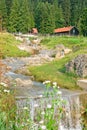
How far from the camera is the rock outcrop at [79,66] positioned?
22709 millimetres

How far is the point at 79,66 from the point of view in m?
23.0

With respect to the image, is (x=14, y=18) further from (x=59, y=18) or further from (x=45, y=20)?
(x=59, y=18)

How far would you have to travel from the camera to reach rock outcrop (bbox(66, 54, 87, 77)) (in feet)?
74.5

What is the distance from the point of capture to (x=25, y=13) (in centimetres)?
7156

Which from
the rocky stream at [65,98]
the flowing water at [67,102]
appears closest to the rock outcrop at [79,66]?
the rocky stream at [65,98]

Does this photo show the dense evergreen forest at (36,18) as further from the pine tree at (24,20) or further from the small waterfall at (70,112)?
the small waterfall at (70,112)

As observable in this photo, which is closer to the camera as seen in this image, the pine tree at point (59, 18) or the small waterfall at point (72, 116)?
the small waterfall at point (72, 116)

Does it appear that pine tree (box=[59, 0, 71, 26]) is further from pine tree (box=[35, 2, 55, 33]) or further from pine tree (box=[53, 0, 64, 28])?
pine tree (box=[35, 2, 55, 33])

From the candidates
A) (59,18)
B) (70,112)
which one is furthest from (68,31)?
(70,112)

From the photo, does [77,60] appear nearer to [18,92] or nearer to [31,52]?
[18,92]

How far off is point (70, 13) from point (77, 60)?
212 feet

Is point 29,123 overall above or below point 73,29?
above

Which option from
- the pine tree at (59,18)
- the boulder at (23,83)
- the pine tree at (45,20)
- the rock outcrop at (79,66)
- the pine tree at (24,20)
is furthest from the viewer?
the pine tree at (59,18)

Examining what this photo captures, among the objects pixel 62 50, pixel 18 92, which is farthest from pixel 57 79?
pixel 62 50
